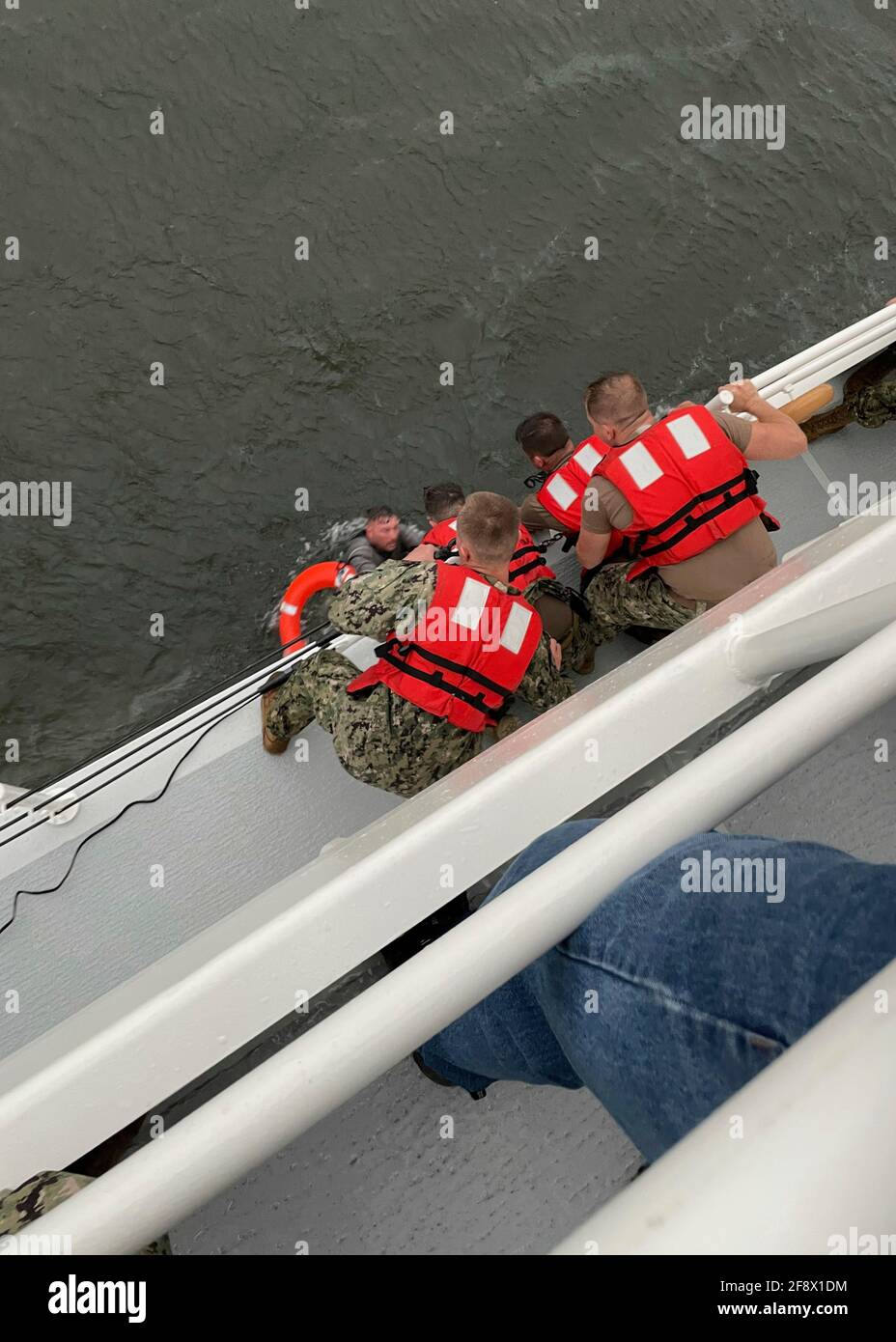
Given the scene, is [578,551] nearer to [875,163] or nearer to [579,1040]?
[579,1040]

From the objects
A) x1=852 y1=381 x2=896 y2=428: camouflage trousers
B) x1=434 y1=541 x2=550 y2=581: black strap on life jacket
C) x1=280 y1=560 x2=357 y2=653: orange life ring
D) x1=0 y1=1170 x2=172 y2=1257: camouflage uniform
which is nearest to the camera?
x1=0 y1=1170 x2=172 y2=1257: camouflage uniform

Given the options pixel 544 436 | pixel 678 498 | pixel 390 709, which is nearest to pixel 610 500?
pixel 678 498

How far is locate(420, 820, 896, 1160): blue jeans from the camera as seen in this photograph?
784mm

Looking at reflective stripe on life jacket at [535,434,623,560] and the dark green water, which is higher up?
the dark green water

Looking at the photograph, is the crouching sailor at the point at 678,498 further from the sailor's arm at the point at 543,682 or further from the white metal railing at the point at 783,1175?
the white metal railing at the point at 783,1175

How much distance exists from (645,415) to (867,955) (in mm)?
2250

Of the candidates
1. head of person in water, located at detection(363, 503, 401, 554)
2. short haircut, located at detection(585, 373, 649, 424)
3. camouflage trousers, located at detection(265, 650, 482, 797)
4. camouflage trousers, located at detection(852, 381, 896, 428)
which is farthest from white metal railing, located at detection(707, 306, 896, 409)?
head of person in water, located at detection(363, 503, 401, 554)

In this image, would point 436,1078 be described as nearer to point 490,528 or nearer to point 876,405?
point 490,528

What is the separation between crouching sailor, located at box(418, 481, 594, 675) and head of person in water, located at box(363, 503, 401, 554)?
109cm

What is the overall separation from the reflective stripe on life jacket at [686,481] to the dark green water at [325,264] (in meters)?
2.29

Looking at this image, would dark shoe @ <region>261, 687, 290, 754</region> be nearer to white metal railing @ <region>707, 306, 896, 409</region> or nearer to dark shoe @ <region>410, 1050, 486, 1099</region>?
dark shoe @ <region>410, 1050, 486, 1099</region>

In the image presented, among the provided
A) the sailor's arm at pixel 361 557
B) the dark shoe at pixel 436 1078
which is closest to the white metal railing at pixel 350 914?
the dark shoe at pixel 436 1078

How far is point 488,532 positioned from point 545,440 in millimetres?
1048

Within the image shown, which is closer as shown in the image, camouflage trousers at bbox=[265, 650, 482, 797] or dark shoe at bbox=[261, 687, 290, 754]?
camouflage trousers at bbox=[265, 650, 482, 797]
